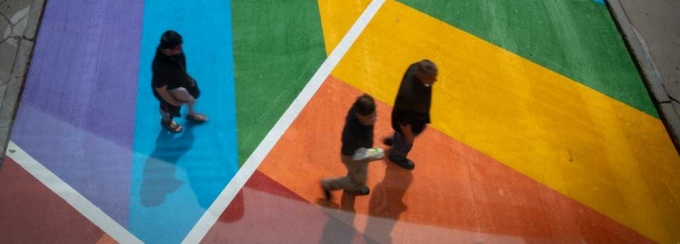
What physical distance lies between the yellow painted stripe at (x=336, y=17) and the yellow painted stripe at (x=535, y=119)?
7 centimetres

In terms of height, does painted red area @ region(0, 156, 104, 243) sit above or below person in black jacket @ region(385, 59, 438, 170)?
below

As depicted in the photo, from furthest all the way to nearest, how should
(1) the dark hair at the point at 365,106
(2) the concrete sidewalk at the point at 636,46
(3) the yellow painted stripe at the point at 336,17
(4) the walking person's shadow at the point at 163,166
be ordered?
(3) the yellow painted stripe at the point at 336,17 < (2) the concrete sidewalk at the point at 636,46 < (4) the walking person's shadow at the point at 163,166 < (1) the dark hair at the point at 365,106

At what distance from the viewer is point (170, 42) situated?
416 centimetres

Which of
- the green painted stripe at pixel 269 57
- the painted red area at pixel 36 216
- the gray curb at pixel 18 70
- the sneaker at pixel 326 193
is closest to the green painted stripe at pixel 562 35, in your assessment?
the green painted stripe at pixel 269 57

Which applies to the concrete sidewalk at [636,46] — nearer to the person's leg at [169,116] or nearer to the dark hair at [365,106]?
the person's leg at [169,116]

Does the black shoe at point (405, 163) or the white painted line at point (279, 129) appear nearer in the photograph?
the white painted line at point (279, 129)

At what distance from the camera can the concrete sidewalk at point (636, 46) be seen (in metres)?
5.79

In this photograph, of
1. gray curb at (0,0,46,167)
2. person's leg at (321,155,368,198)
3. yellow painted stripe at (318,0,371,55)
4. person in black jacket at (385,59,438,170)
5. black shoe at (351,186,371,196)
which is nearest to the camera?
person in black jacket at (385,59,438,170)

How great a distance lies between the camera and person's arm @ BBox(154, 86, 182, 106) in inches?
178

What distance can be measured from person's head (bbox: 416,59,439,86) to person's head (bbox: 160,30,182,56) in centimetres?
225

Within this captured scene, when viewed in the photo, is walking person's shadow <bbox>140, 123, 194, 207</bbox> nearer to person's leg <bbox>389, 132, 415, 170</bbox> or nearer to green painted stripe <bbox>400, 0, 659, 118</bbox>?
person's leg <bbox>389, 132, 415, 170</bbox>

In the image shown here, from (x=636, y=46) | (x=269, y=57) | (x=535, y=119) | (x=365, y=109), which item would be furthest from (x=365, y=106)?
(x=636, y=46)

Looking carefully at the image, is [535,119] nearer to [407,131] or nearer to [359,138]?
[407,131]

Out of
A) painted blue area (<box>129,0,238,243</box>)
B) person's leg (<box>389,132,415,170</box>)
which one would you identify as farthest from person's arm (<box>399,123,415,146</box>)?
painted blue area (<box>129,0,238,243</box>)
